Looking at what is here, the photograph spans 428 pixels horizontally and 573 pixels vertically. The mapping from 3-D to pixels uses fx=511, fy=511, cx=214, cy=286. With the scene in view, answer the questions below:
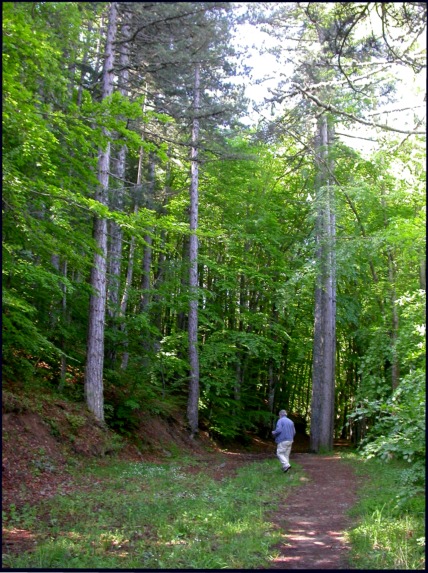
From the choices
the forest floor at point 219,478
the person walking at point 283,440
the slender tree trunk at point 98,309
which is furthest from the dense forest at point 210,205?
the person walking at point 283,440

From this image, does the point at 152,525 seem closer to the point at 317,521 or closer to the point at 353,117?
the point at 317,521

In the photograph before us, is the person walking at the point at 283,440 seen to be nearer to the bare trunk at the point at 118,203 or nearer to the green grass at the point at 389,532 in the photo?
the green grass at the point at 389,532

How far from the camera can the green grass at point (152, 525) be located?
16.1ft

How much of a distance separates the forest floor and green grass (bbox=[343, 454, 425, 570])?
19 centimetres

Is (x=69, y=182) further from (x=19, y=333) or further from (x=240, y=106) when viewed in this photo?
(x=240, y=106)

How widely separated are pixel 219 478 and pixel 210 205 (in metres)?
12.4

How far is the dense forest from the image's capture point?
680 centimetres

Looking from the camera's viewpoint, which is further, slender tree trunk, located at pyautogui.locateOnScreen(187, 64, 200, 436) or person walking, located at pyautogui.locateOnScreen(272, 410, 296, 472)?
slender tree trunk, located at pyautogui.locateOnScreen(187, 64, 200, 436)

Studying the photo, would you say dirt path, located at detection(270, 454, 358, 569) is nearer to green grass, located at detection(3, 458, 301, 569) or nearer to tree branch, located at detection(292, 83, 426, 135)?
green grass, located at detection(3, 458, 301, 569)

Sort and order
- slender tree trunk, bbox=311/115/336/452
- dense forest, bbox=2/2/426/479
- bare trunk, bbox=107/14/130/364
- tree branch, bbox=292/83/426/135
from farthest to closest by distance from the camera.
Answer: slender tree trunk, bbox=311/115/336/452, bare trunk, bbox=107/14/130/364, dense forest, bbox=2/2/426/479, tree branch, bbox=292/83/426/135

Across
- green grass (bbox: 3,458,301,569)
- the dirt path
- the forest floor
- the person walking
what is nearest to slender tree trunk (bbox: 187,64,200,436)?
the forest floor

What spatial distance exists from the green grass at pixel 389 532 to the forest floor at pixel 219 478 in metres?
0.19

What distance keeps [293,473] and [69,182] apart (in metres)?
7.54

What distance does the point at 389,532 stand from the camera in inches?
227
